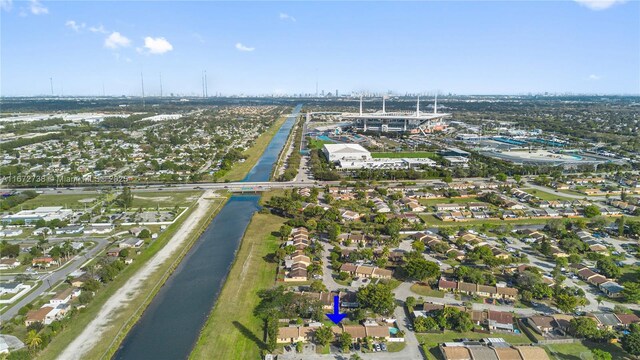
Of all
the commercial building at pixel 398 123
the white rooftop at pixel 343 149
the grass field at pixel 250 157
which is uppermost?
the commercial building at pixel 398 123

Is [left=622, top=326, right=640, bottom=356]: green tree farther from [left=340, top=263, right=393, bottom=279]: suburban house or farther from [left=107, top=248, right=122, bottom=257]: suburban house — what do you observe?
[left=107, top=248, right=122, bottom=257]: suburban house

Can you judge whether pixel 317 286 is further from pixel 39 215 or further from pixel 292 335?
pixel 39 215

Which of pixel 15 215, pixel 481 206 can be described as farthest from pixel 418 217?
pixel 15 215

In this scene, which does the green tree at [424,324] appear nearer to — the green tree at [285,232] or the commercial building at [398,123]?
the green tree at [285,232]

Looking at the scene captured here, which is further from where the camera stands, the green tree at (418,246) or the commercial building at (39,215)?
the commercial building at (39,215)

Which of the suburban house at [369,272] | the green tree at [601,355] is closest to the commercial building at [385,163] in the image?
the suburban house at [369,272]

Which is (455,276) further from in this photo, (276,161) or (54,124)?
(54,124)

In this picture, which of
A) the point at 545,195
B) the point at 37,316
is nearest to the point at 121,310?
the point at 37,316
